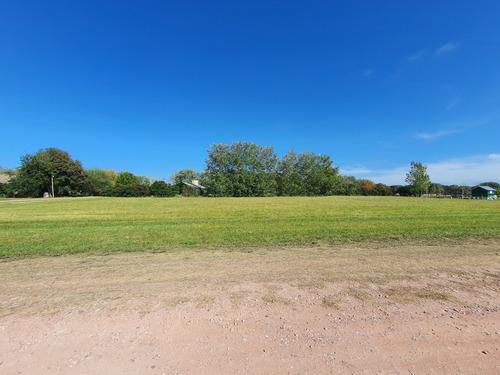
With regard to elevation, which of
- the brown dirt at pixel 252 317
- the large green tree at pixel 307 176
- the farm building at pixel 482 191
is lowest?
the brown dirt at pixel 252 317

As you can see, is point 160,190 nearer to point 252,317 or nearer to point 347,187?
point 347,187

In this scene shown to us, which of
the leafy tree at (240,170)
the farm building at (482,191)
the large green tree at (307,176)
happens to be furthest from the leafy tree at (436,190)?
the leafy tree at (240,170)

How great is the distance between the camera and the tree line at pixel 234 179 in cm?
6231

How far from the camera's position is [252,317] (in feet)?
12.0

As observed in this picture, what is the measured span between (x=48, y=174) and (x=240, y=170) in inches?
1526

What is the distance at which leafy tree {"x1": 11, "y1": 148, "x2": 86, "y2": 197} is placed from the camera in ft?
204

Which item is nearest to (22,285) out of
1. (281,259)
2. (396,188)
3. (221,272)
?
(221,272)

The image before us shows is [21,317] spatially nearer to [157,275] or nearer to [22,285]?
[22,285]

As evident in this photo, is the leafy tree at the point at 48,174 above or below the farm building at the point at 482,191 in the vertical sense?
above

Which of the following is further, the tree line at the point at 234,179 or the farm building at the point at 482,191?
the farm building at the point at 482,191

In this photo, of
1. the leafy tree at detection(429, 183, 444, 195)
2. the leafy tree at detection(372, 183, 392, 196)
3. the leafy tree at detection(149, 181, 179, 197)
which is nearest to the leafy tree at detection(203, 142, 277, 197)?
the leafy tree at detection(149, 181, 179, 197)

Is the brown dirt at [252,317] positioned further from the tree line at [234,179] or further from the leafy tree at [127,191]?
the leafy tree at [127,191]

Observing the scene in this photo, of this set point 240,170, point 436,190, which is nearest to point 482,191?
point 436,190

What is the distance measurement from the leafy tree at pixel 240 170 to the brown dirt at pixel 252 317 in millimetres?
56190
